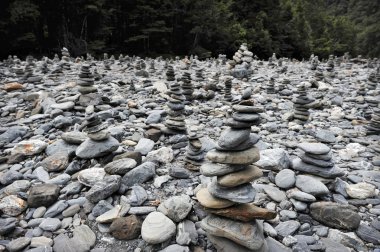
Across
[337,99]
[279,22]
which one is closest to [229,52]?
[279,22]

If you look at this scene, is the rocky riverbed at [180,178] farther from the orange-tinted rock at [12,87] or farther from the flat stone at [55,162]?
the orange-tinted rock at [12,87]

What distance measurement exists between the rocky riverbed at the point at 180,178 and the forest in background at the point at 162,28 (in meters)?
23.0

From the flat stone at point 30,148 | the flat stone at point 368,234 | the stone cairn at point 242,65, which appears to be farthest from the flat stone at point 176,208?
the stone cairn at point 242,65

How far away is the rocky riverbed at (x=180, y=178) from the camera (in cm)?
373

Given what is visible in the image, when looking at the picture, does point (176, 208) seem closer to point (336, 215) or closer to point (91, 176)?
point (91, 176)

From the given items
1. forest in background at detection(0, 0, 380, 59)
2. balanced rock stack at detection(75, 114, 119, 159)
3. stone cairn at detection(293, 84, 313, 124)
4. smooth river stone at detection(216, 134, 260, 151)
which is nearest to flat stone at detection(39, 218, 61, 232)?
balanced rock stack at detection(75, 114, 119, 159)

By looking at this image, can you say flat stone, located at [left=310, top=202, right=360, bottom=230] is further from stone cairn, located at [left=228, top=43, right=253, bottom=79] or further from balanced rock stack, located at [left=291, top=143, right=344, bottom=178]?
stone cairn, located at [left=228, top=43, right=253, bottom=79]

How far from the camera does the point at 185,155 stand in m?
5.82

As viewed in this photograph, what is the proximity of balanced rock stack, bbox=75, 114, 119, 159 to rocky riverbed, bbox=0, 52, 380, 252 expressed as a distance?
0.02 metres

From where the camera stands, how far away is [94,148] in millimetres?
5551

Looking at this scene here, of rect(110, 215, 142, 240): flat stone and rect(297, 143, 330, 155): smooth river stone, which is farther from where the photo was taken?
rect(297, 143, 330, 155): smooth river stone

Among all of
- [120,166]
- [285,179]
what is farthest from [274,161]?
[120,166]

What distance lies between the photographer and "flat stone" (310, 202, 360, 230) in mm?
4082

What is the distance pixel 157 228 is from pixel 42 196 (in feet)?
6.26
